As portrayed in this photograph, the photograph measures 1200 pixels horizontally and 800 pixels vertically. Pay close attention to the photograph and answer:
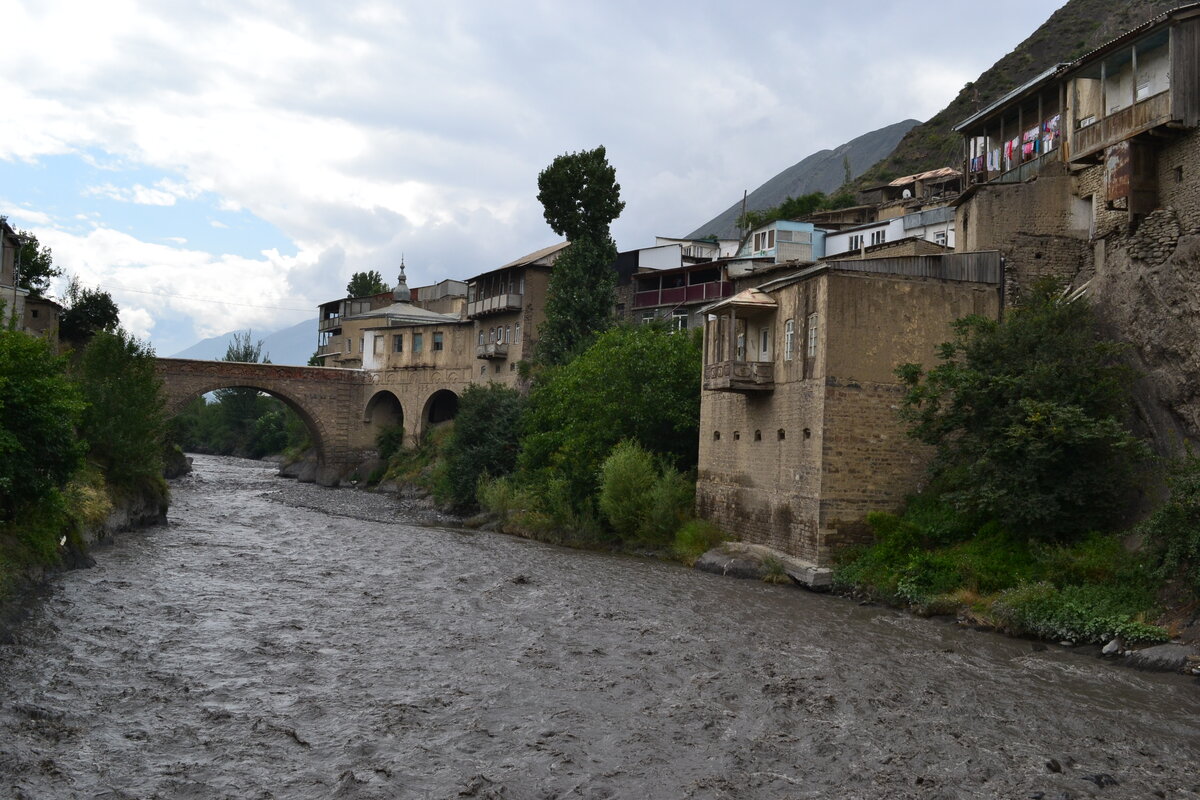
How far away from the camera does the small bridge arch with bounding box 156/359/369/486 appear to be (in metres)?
56.4

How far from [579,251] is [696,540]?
73.6ft

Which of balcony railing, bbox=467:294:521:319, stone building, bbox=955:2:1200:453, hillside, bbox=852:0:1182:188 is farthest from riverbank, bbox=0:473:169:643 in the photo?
hillside, bbox=852:0:1182:188

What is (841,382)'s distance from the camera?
74.6ft

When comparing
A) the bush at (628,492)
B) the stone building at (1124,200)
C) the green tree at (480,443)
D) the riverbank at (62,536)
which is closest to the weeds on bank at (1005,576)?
the stone building at (1124,200)

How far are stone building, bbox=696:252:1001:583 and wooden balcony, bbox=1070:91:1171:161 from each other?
3.33 meters

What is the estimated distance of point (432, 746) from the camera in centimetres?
1163

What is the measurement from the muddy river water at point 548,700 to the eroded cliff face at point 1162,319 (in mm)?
5799

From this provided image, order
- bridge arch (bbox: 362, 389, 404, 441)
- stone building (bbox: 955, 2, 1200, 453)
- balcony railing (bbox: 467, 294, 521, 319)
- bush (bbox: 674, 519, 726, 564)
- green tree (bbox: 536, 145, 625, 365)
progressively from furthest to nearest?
bridge arch (bbox: 362, 389, 404, 441) < balcony railing (bbox: 467, 294, 521, 319) < green tree (bbox: 536, 145, 625, 365) < bush (bbox: 674, 519, 726, 564) < stone building (bbox: 955, 2, 1200, 453)

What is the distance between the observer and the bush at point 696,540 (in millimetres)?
26812

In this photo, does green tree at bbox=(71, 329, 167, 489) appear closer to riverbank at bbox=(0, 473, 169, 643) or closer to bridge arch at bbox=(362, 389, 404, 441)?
riverbank at bbox=(0, 473, 169, 643)

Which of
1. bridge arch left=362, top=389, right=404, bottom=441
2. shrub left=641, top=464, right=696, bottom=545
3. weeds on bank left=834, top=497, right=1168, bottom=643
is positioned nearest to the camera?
weeds on bank left=834, top=497, right=1168, bottom=643

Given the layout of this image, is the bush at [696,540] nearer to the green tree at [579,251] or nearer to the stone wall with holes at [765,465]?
the stone wall with holes at [765,465]

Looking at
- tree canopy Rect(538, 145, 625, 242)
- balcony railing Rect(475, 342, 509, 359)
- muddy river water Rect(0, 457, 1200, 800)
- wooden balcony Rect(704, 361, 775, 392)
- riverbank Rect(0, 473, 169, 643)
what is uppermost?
tree canopy Rect(538, 145, 625, 242)

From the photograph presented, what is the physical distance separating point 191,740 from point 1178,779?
35.1 feet
